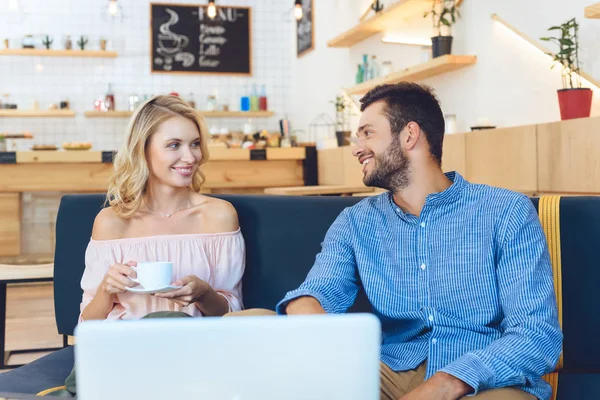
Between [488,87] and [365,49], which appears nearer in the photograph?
[488,87]

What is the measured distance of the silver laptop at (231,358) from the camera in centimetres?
70

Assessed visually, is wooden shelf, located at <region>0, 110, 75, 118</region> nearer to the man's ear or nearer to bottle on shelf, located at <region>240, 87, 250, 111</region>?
bottle on shelf, located at <region>240, 87, 250, 111</region>

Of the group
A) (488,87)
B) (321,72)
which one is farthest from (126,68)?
(488,87)

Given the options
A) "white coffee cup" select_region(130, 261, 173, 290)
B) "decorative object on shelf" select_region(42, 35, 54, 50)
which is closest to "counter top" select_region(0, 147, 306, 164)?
"decorative object on shelf" select_region(42, 35, 54, 50)

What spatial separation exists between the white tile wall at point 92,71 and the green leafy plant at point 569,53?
476 centimetres

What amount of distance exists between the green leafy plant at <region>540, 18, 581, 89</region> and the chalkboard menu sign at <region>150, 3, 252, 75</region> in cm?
479

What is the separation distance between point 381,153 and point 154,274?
2.11 ft

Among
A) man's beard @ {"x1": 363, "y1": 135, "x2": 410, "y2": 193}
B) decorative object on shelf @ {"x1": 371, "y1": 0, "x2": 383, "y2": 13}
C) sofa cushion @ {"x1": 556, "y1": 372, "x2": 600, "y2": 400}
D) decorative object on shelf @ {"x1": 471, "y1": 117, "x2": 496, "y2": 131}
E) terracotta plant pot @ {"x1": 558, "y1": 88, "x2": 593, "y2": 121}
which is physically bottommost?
sofa cushion @ {"x1": 556, "y1": 372, "x2": 600, "y2": 400}

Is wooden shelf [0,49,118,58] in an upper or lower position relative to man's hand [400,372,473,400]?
upper

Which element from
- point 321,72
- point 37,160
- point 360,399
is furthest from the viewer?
point 321,72

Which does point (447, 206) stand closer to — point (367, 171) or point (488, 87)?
point (367, 171)

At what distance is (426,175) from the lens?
180 cm

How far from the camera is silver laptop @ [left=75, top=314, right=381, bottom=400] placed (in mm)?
700

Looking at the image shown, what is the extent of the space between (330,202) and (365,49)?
12.0 feet
